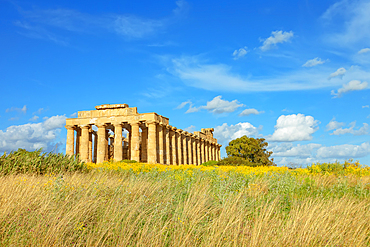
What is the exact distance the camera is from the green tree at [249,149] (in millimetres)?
57344

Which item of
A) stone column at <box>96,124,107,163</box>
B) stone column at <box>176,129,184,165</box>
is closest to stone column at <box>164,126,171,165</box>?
stone column at <box>176,129,184,165</box>

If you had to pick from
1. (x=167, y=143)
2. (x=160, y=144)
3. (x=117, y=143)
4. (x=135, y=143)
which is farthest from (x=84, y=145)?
(x=167, y=143)

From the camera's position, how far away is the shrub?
13333 mm

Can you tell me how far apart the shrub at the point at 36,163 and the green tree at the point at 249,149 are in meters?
45.1

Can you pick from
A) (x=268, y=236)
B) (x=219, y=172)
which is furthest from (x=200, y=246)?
(x=219, y=172)

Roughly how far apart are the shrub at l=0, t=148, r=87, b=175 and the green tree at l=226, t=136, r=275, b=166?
4513 cm

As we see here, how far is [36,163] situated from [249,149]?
47.3 metres

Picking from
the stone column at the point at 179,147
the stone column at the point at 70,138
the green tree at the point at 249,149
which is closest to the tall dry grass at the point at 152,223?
the stone column at the point at 70,138

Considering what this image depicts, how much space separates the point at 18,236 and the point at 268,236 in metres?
4.93

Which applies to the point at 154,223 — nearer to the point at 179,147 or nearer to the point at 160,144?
the point at 160,144

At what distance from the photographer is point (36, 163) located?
13.9 meters

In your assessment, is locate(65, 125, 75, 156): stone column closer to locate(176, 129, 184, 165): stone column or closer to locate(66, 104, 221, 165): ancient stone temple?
locate(66, 104, 221, 165): ancient stone temple

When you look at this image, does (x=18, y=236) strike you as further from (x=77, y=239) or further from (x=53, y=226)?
(x=77, y=239)

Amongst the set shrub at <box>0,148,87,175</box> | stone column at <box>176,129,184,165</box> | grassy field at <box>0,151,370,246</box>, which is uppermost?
stone column at <box>176,129,184,165</box>
